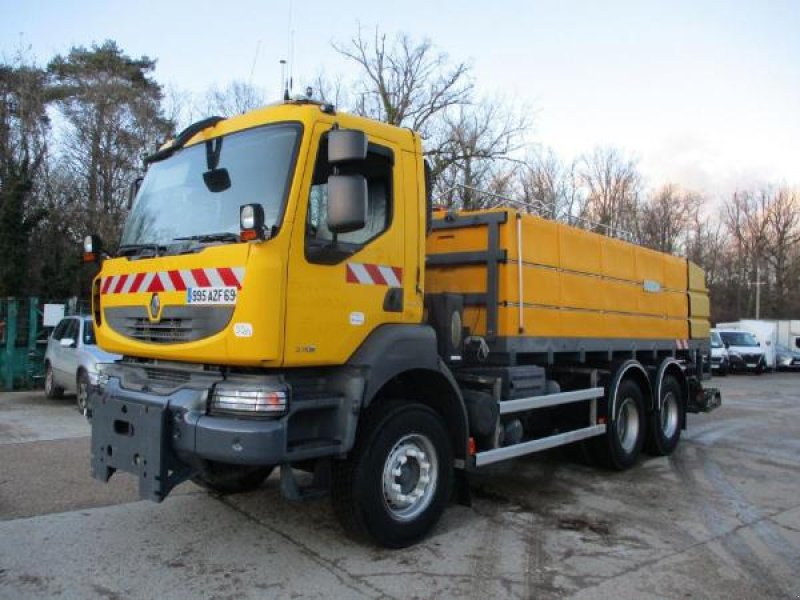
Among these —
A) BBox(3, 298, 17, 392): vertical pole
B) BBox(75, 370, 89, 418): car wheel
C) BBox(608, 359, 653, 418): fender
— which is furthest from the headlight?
BBox(3, 298, 17, 392): vertical pole

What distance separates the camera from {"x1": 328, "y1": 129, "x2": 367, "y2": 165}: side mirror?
4426 mm

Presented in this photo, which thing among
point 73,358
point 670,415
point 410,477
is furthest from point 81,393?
point 670,415

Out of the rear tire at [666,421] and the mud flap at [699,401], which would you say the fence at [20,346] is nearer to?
the rear tire at [666,421]

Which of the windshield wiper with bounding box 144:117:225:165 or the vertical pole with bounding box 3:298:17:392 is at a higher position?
the windshield wiper with bounding box 144:117:225:165

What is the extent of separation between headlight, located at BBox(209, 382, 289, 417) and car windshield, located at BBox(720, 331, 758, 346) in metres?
28.9

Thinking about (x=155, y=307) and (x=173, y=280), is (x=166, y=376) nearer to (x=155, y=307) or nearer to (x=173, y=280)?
(x=155, y=307)

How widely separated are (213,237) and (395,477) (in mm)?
Answer: 2184

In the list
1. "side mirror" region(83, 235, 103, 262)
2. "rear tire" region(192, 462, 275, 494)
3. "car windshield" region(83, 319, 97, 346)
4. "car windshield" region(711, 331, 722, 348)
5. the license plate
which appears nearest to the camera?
the license plate

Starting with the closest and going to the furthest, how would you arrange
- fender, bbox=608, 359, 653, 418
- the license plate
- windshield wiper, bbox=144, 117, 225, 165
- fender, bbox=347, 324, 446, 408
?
1. the license plate
2. fender, bbox=347, 324, 446, 408
3. windshield wiper, bbox=144, 117, 225, 165
4. fender, bbox=608, 359, 653, 418

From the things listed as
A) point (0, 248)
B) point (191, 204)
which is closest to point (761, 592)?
point (191, 204)

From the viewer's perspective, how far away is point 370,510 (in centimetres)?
480

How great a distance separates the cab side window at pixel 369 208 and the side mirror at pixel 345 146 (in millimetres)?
176

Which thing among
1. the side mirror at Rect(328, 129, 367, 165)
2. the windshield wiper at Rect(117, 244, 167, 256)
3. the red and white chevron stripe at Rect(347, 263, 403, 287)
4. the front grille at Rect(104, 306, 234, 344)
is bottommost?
the front grille at Rect(104, 306, 234, 344)

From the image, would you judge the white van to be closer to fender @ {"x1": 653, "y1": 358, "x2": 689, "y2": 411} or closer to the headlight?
fender @ {"x1": 653, "y1": 358, "x2": 689, "y2": 411}
